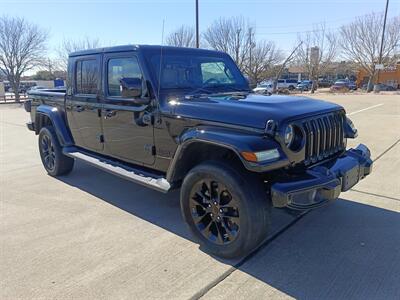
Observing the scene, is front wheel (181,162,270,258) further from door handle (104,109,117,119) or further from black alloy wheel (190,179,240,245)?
door handle (104,109,117,119)

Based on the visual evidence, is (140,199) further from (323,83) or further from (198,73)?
(323,83)

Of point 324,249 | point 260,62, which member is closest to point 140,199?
point 324,249

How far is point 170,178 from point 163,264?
2.77 ft

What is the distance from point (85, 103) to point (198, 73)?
1.70 meters

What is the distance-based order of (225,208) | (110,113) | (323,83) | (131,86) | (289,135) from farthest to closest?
(323,83), (110,113), (131,86), (225,208), (289,135)

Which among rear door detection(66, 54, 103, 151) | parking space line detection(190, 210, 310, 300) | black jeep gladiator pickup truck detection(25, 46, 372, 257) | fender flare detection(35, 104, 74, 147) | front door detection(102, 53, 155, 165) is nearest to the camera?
parking space line detection(190, 210, 310, 300)

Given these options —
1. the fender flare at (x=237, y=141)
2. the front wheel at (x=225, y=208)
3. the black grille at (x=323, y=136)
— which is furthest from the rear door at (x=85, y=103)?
the black grille at (x=323, y=136)

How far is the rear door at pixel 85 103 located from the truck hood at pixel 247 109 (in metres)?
1.60

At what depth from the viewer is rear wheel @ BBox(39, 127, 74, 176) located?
5605 mm

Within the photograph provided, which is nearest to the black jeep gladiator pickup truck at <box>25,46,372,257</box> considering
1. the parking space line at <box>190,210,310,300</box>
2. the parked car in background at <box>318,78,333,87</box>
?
the parking space line at <box>190,210,310,300</box>

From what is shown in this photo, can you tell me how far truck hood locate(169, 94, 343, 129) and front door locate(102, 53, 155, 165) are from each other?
0.58 meters

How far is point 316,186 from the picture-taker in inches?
112

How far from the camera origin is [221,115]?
3100 mm

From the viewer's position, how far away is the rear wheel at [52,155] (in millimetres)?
5605
